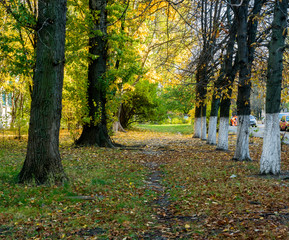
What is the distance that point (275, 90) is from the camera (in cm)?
752

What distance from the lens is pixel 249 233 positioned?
3975mm

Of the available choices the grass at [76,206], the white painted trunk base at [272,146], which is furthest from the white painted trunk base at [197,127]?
the grass at [76,206]

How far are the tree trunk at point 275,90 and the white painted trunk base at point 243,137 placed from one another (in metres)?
2.54

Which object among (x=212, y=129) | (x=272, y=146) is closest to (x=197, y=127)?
(x=212, y=129)

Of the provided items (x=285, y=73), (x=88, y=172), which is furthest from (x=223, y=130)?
(x=88, y=172)

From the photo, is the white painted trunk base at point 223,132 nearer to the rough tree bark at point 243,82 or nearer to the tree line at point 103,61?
the tree line at point 103,61

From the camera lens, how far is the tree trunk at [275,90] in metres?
7.54

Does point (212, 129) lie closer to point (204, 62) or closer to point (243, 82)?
point (204, 62)

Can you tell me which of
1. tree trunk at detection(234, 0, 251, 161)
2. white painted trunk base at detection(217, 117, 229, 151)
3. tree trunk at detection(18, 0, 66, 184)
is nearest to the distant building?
tree trunk at detection(18, 0, 66, 184)

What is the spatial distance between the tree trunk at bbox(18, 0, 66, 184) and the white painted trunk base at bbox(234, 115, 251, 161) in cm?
665

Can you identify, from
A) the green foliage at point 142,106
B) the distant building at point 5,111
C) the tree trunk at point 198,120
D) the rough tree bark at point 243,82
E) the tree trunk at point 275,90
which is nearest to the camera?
the tree trunk at point 275,90

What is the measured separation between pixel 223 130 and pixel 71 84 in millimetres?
7771

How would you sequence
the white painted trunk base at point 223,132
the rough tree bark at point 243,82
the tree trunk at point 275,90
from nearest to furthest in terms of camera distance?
the tree trunk at point 275,90 < the rough tree bark at point 243,82 < the white painted trunk base at point 223,132

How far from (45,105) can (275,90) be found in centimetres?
598
